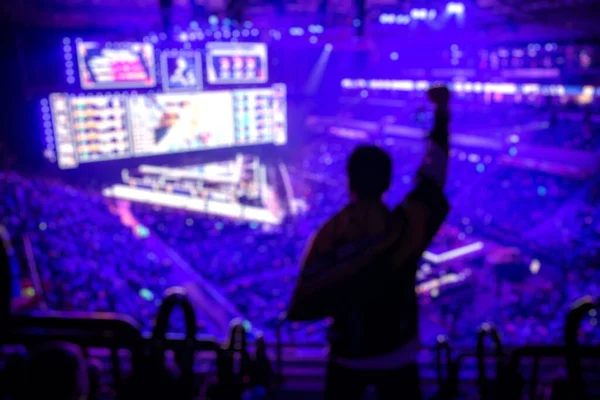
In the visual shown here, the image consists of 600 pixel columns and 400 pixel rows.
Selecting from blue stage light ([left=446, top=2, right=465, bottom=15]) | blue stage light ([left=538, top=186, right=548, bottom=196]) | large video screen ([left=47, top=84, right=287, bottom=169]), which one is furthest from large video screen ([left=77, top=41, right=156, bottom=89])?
blue stage light ([left=538, top=186, right=548, bottom=196])

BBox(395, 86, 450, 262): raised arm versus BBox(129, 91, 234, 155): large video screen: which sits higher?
BBox(129, 91, 234, 155): large video screen

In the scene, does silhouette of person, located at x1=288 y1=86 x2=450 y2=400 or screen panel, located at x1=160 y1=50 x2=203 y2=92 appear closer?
silhouette of person, located at x1=288 y1=86 x2=450 y2=400

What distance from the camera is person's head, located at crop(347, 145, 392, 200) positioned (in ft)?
4.61

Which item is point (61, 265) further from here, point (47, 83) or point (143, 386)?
point (143, 386)

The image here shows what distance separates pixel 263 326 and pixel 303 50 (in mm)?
4590

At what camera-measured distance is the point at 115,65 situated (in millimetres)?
5754

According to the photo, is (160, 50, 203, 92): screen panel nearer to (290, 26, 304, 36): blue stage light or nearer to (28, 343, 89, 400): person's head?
(290, 26, 304, 36): blue stage light

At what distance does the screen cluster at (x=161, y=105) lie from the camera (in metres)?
5.83

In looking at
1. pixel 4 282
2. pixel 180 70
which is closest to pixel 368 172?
pixel 4 282

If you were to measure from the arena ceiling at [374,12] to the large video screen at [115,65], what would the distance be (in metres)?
1.46

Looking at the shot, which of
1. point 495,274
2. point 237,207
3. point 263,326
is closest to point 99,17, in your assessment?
point 237,207

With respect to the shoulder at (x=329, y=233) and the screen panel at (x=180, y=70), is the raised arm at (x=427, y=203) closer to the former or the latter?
the shoulder at (x=329, y=233)

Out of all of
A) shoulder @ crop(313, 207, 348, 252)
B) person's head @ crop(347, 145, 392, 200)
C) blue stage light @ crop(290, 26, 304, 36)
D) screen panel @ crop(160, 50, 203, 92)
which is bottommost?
shoulder @ crop(313, 207, 348, 252)

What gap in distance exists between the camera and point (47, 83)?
6344mm
